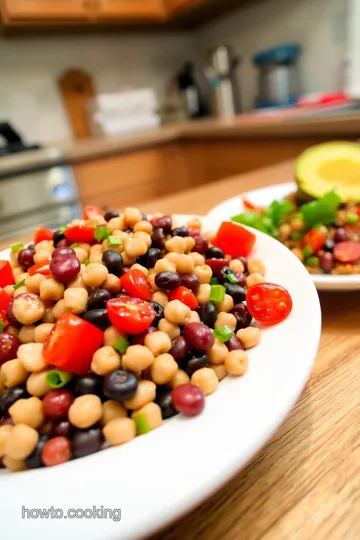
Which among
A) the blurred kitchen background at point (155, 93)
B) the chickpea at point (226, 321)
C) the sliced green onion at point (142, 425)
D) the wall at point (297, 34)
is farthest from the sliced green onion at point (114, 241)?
the wall at point (297, 34)

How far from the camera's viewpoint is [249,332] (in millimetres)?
526

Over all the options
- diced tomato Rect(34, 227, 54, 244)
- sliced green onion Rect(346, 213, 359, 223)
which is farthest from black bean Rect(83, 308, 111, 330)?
sliced green onion Rect(346, 213, 359, 223)

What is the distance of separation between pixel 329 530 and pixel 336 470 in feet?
0.25

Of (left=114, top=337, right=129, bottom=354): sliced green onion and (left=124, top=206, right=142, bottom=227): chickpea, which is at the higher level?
(left=124, top=206, right=142, bottom=227): chickpea

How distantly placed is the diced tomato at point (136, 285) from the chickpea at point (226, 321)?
0.34 ft

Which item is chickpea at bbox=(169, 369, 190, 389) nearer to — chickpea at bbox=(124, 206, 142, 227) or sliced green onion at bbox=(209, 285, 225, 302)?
sliced green onion at bbox=(209, 285, 225, 302)

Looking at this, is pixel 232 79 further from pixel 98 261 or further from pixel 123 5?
pixel 98 261

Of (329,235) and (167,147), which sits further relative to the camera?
(167,147)

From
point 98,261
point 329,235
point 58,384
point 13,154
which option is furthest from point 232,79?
point 58,384

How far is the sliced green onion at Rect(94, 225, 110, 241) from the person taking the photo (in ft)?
2.26

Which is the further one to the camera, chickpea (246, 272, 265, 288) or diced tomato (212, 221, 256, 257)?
diced tomato (212, 221, 256, 257)

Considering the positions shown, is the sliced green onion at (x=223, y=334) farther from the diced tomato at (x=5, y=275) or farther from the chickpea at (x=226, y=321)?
the diced tomato at (x=5, y=275)

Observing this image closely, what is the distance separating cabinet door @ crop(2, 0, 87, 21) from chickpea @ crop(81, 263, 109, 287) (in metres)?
2.83

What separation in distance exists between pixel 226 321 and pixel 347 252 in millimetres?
347
